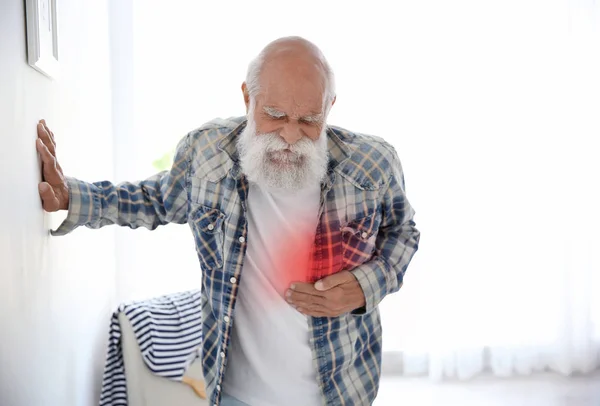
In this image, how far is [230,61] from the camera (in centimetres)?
310

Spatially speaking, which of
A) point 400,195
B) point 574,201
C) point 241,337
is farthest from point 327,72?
point 574,201

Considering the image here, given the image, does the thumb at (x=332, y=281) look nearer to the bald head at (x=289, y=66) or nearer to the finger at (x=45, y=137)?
the bald head at (x=289, y=66)

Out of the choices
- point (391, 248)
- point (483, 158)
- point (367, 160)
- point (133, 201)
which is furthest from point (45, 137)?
point (483, 158)

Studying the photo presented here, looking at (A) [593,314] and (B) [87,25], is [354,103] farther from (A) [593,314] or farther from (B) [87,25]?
(A) [593,314]

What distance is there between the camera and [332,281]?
141cm

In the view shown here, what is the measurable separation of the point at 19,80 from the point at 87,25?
1042 millimetres

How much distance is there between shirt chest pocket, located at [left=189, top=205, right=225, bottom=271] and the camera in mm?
1475

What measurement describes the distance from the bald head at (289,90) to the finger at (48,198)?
478mm

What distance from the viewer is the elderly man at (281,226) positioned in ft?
4.64

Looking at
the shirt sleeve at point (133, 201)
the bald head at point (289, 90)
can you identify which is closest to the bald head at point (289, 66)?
the bald head at point (289, 90)

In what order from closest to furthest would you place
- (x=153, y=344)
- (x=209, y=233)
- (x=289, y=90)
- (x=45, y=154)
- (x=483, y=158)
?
1. (x=45, y=154)
2. (x=289, y=90)
3. (x=209, y=233)
4. (x=153, y=344)
5. (x=483, y=158)

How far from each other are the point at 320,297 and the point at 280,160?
13.0 inches

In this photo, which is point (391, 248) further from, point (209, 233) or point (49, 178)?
point (49, 178)

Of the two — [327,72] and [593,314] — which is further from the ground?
[327,72]
